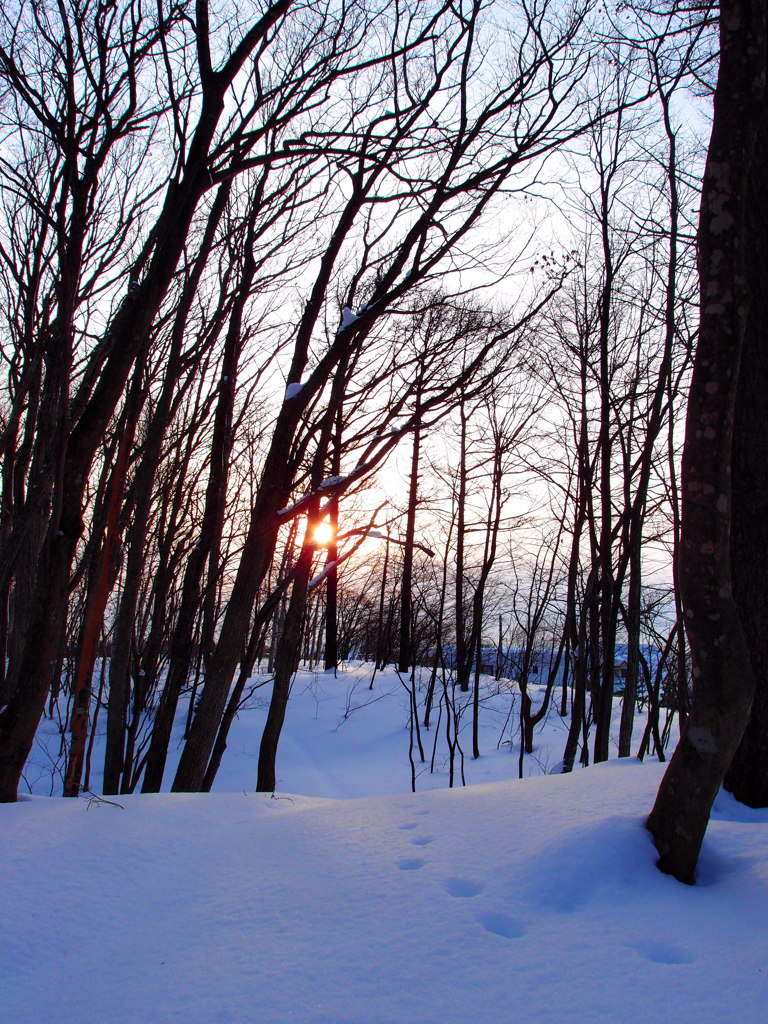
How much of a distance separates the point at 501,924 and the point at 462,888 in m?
0.21

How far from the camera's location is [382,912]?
176 cm

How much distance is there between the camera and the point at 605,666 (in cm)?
656

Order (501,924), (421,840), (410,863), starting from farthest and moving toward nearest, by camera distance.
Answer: (421,840) < (410,863) < (501,924)

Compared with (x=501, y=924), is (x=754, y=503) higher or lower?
higher

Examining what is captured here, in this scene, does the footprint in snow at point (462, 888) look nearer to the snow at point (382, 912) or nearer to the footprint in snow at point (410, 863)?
the snow at point (382, 912)

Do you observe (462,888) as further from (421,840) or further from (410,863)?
(421,840)

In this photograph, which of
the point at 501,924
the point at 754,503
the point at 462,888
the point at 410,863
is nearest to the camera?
the point at 501,924

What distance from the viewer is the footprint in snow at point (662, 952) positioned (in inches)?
59.8

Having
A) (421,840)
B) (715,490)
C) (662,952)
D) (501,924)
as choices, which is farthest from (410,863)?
(715,490)

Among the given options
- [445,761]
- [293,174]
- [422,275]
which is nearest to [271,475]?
[422,275]

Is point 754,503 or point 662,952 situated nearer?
point 662,952

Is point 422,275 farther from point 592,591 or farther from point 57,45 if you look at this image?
point 592,591

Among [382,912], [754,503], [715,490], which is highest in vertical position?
[754,503]

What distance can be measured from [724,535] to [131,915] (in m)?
2.08
